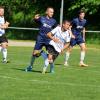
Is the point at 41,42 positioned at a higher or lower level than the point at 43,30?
lower

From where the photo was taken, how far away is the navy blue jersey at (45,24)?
54.4ft

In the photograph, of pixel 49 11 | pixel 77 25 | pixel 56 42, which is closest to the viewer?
pixel 56 42

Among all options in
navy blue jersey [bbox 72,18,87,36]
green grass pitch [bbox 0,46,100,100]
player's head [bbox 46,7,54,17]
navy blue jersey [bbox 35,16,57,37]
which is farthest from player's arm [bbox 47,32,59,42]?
navy blue jersey [bbox 72,18,87,36]

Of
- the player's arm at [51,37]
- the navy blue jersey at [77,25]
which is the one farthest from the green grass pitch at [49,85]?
the navy blue jersey at [77,25]

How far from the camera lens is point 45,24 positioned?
54.9 ft

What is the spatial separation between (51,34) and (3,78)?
223 cm

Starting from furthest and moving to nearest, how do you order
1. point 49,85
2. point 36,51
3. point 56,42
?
1. point 36,51
2. point 56,42
3. point 49,85

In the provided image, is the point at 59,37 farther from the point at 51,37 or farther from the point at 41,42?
the point at 41,42

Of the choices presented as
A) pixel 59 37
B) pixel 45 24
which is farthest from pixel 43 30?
pixel 59 37

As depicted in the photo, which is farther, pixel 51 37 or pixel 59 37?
pixel 59 37

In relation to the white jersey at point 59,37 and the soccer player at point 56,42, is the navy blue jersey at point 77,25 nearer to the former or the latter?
the white jersey at point 59,37

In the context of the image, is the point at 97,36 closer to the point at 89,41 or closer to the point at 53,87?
the point at 89,41

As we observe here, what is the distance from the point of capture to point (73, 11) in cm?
4575

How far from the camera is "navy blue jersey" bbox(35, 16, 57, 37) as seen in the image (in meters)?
16.6
